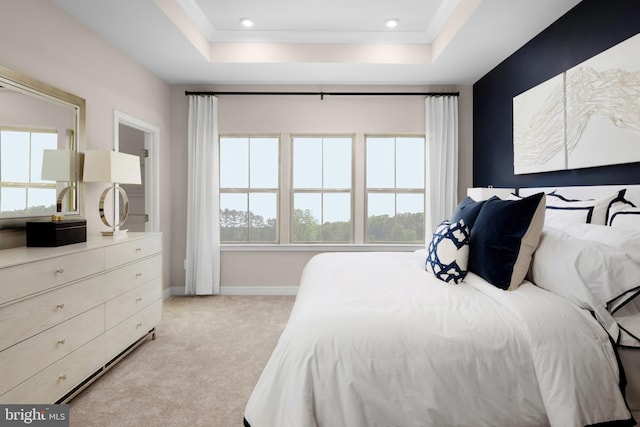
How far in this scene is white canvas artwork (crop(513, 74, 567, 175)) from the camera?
2.76 metres

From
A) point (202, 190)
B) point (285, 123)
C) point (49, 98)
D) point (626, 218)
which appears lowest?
point (626, 218)

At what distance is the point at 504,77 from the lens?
3670 millimetres

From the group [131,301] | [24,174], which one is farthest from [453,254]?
[24,174]

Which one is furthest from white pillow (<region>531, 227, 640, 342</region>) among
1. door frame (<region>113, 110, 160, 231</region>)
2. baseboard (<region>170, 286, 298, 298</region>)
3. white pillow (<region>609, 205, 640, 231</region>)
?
door frame (<region>113, 110, 160, 231</region>)

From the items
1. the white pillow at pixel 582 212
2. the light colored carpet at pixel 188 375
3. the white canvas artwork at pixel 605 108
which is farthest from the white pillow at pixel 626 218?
the light colored carpet at pixel 188 375

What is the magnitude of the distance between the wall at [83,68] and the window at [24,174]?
0.19m

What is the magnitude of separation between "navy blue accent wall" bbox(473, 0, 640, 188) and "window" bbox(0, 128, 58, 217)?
3817 millimetres

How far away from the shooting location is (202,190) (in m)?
4.35

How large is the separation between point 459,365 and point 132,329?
2.40 meters

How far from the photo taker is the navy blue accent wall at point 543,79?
7.49 feet

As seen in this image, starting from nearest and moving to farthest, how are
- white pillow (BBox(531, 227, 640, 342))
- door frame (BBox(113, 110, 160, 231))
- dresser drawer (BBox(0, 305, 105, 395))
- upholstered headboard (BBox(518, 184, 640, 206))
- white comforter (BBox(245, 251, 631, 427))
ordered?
white comforter (BBox(245, 251, 631, 427)), white pillow (BBox(531, 227, 640, 342)), dresser drawer (BBox(0, 305, 105, 395)), upholstered headboard (BBox(518, 184, 640, 206)), door frame (BBox(113, 110, 160, 231))

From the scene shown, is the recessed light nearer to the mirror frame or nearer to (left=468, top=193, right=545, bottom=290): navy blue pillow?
(left=468, top=193, right=545, bottom=290): navy blue pillow

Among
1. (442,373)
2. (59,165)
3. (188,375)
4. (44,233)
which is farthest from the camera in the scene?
(59,165)

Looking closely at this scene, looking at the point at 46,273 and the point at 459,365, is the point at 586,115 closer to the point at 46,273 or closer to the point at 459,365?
the point at 459,365
